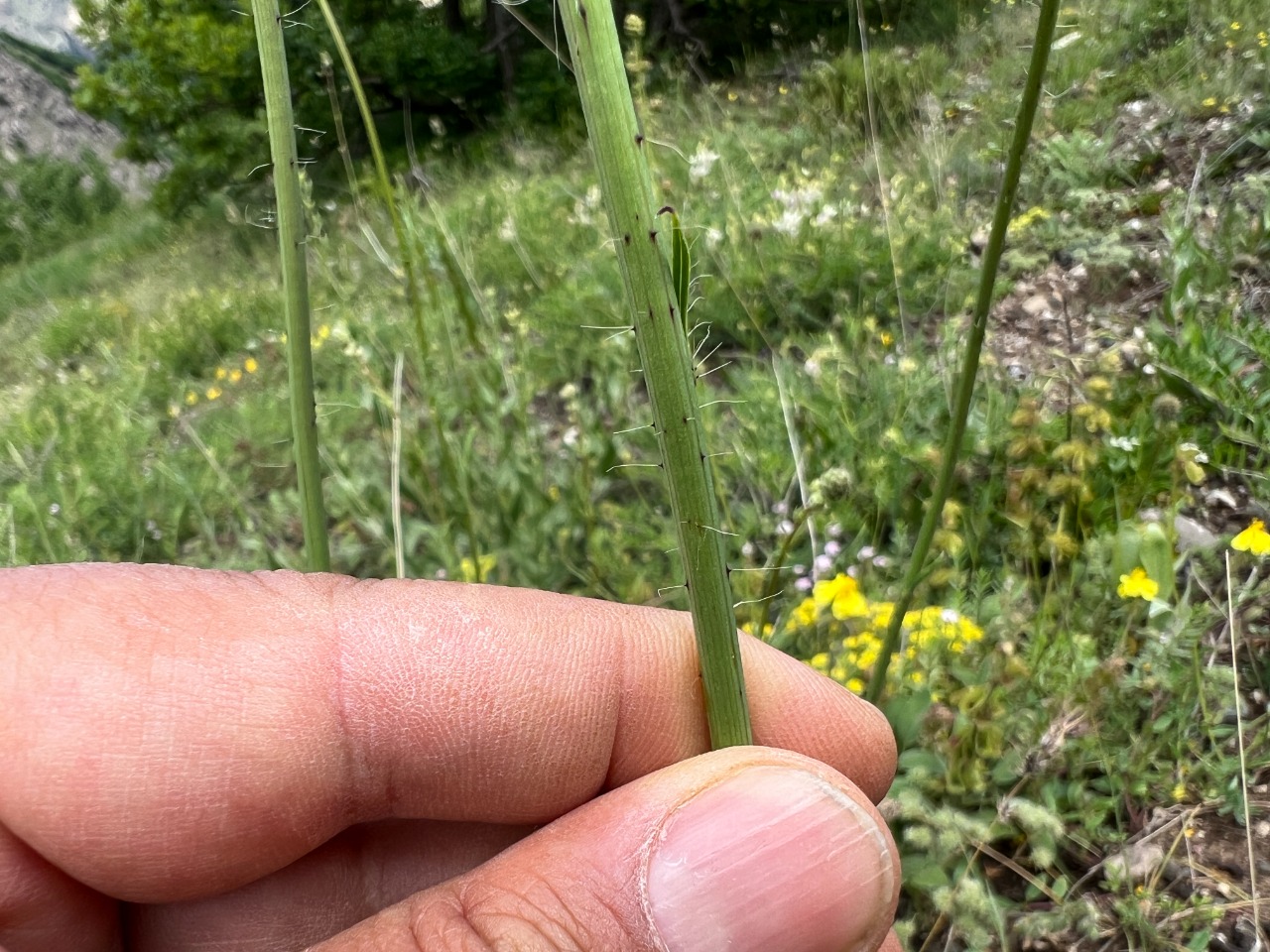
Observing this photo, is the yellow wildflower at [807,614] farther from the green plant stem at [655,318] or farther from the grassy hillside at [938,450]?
the green plant stem at [655,318]

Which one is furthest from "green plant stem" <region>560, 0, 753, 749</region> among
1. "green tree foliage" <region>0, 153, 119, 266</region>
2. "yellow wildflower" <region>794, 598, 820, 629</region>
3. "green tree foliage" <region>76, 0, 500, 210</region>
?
"green tree foliage" <region>0, 153, 119, 266</region>

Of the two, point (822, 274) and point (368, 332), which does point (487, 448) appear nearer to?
point (368, 332)

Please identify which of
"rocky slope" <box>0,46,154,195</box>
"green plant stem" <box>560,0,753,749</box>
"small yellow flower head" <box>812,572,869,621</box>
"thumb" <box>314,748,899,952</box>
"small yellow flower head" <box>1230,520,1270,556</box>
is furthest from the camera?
"rocky slope" <box>0,46,154,195</box>

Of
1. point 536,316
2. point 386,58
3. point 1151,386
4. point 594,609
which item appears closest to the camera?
point 594,609

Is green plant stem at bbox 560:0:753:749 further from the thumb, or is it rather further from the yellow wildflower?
the yellow wildflower

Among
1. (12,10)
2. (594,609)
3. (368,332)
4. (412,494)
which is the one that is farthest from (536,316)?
(12,10)

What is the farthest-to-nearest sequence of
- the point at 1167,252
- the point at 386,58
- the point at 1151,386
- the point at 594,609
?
the point at 386,58 < the point at 1167,252 < the point at 1151,386 < the point at 594,609

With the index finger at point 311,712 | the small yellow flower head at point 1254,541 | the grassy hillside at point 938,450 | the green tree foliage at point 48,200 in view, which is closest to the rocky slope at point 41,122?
the green tree foliage at point 48,200
